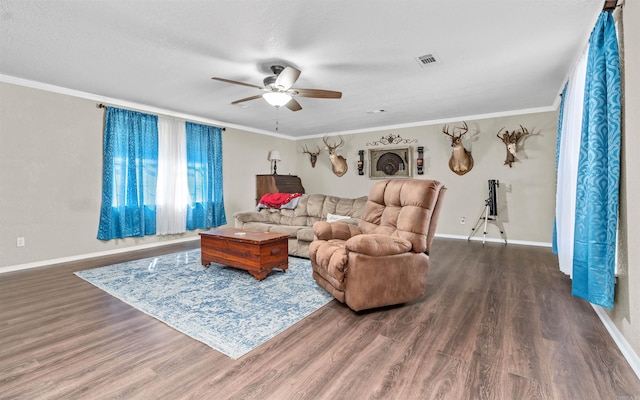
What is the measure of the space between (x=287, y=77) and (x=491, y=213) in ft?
14.7

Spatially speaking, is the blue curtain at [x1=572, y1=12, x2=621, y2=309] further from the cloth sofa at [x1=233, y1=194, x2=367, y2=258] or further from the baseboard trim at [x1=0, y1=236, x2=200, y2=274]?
the baseboard trim at [x1=0, y1=236, x2=200, y2=274]

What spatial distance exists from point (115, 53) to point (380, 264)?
338cm

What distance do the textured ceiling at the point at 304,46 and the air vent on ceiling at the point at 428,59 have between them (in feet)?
0.17

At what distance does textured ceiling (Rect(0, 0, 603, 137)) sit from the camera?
2355mm

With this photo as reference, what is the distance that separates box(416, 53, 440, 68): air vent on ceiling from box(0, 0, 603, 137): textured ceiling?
0.17 ft

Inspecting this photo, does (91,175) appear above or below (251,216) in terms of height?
above

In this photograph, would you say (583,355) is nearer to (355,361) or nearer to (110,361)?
(355,361)

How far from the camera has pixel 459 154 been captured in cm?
586

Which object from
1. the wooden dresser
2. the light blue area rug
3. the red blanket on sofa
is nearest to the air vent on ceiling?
the light blue area rug

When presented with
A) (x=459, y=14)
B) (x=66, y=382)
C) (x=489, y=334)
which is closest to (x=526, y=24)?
(x=459, y=14)

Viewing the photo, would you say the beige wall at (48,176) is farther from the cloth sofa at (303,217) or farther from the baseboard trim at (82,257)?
the cloth sofa at (303,217)

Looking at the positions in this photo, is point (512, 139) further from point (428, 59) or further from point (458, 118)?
point (428, 59)

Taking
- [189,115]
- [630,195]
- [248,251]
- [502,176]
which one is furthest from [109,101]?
[502,176]

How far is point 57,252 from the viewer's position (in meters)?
4.26
